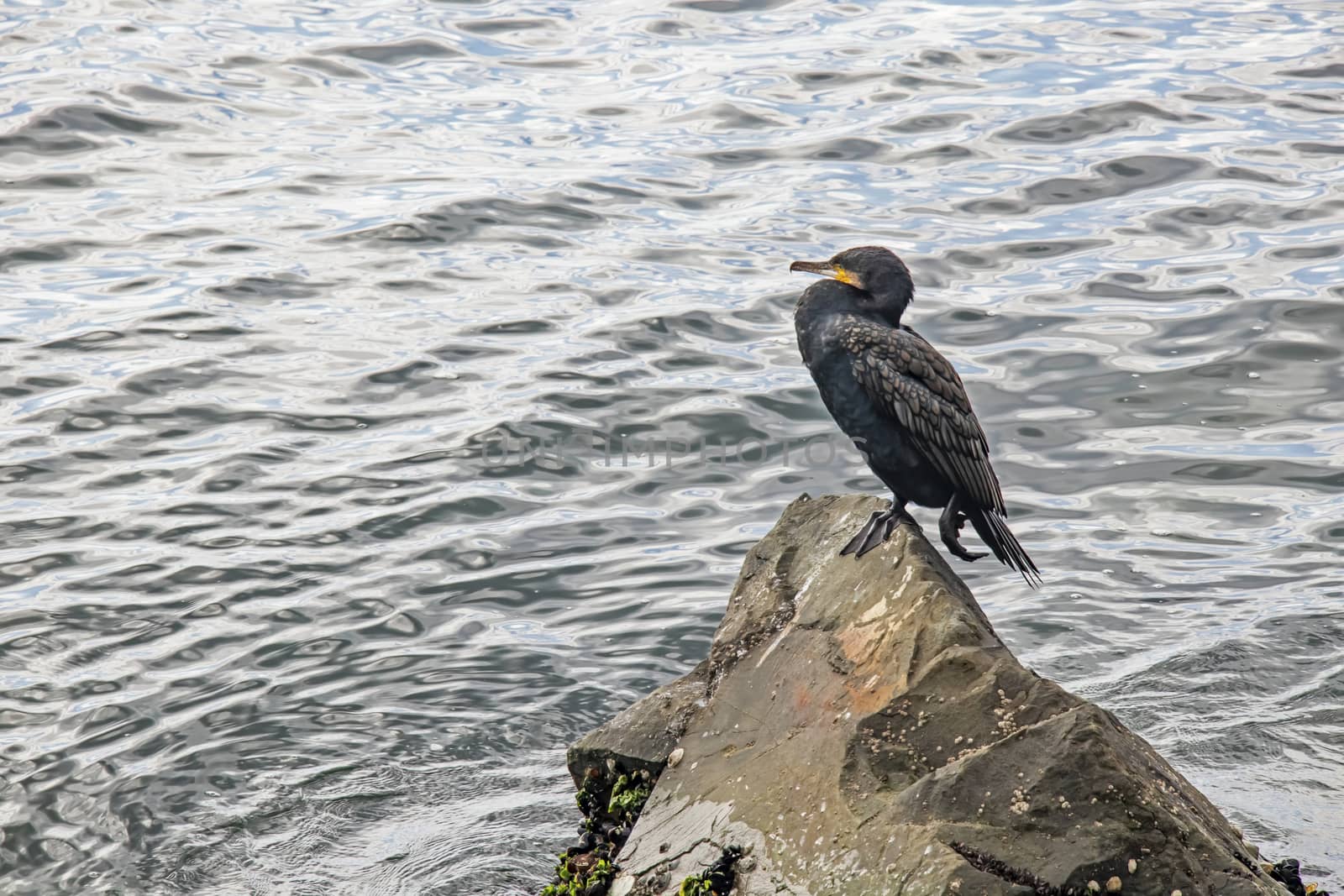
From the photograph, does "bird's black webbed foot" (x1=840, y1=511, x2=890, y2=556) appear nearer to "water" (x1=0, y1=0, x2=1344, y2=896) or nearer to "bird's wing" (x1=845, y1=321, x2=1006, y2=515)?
"bird's wing" (x1=845, y1=321, x2=1006, y2=515)

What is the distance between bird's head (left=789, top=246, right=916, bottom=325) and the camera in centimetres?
571

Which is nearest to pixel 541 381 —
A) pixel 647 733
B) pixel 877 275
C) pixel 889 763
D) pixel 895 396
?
pixel 877 275

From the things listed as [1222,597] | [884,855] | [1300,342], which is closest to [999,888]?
[884,855]

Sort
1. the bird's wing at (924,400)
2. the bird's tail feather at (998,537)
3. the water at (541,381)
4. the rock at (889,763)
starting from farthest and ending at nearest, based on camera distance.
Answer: the water at (541,381)
the bird's tail feather at (998,537)
the bird's wing at (924,400)
the rock at (889,763)

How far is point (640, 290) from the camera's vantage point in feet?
41.1

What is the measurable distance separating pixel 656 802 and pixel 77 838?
9.35 feet

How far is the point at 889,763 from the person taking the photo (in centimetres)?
454

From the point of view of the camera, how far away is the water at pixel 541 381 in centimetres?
701

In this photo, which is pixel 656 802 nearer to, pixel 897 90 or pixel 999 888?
pixel 999 888

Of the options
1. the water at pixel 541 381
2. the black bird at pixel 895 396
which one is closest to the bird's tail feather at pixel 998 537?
the black bird at pixel 895 396

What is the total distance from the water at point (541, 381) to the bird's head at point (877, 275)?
102 inches

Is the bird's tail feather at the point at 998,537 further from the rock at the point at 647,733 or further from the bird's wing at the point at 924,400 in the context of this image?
the rock at the point at 647,733

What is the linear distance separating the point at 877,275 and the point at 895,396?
51 cm

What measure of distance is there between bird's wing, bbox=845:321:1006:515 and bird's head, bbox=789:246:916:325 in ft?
A: 0.46
